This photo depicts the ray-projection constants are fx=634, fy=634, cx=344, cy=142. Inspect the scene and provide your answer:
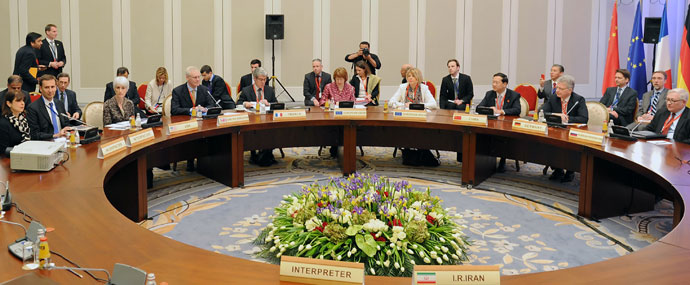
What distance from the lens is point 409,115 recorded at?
628 centimetres

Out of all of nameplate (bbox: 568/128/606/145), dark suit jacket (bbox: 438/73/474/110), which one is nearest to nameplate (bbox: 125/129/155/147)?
nameplate (bbox: 568/128/606/145)

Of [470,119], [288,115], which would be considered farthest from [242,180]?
[470,119]

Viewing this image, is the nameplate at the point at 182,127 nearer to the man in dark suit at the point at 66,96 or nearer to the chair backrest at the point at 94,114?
the chair backrest at the point at 94,114

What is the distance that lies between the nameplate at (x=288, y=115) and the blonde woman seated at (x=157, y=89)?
2.00 m

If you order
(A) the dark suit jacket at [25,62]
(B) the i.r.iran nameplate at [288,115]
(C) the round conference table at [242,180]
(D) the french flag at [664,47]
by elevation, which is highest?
(D) the french flag at [664,47]

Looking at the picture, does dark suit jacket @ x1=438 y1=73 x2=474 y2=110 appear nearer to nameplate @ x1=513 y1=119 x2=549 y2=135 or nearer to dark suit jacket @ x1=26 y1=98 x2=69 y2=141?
nameplate @ x1=513 y1=119 x2=549 y2=135

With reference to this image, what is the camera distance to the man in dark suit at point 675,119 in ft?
16.8

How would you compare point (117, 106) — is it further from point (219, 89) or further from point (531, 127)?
point (531, 127)

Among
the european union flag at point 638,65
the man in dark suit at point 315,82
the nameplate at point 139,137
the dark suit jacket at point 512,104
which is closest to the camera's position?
the nameplate at point 139,137

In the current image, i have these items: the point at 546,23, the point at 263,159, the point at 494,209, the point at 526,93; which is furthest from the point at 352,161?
the point at 546,23

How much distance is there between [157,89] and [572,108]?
15.3ft

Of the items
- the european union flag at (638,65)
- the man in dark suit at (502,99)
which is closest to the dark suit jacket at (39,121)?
the man in dark suit at (502,99)

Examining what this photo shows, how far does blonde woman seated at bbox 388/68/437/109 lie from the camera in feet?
22.7

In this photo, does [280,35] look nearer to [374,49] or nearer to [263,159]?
[374,49]
